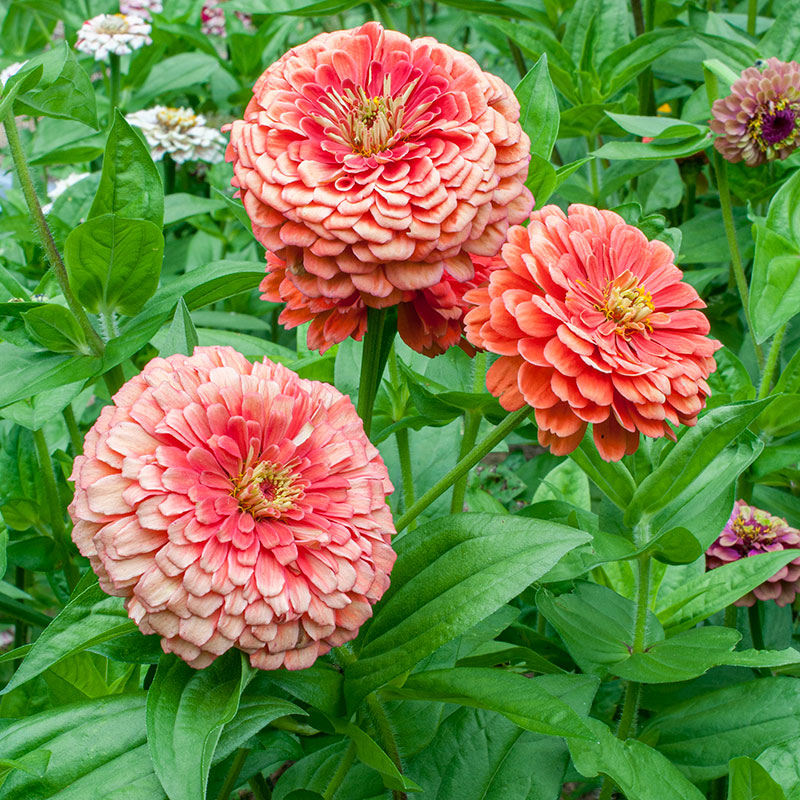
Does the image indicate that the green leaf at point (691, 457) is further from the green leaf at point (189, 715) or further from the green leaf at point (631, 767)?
the green leaf at point (189, 715)

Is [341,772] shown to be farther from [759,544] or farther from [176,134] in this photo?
[176,134]

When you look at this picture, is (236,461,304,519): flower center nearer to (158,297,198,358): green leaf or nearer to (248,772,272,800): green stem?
(158,297,198,358): green leaf

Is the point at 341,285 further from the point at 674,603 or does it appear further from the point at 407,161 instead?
the point at 674,603

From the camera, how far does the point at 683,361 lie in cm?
70

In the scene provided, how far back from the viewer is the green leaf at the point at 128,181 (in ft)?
2.77

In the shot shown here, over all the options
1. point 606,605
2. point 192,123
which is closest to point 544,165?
point 606,605

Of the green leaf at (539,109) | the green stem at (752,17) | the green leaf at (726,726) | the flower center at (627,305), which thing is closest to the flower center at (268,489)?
the flower center at (627,305)

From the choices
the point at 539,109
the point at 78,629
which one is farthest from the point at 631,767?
the point at 539,109

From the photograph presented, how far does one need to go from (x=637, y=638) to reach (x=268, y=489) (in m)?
0.44

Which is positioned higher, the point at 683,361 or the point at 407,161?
the point at 407,161

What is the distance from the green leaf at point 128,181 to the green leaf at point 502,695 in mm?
469

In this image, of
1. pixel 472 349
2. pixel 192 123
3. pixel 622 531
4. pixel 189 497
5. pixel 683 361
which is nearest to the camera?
pixel 189 497

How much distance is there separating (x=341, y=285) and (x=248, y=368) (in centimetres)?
9

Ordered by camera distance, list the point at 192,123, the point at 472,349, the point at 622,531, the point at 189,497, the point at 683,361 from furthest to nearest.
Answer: the point at 192,123 → the point at 622,531 → the point at 472,349 → the point at 683,361 → the point at 189,497
